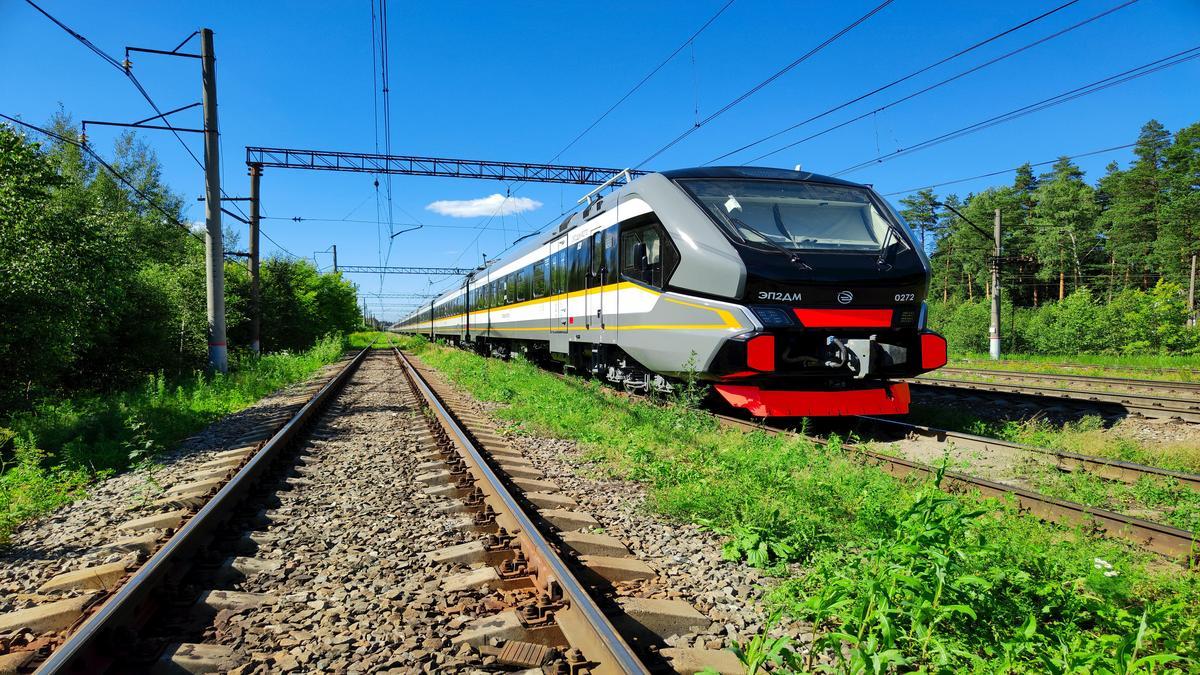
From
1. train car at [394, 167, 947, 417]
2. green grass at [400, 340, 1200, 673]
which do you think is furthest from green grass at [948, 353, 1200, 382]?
green grass at [400, 340, 1200, 673]

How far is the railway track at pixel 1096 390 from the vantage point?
9.24m

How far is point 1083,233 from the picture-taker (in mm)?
49062

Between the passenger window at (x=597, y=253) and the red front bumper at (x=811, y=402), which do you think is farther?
the passenger window at (x=597, y=253)

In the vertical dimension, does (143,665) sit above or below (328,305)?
below

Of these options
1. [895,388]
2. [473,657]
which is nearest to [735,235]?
[895,388]

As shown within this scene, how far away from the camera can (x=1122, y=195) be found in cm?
4438

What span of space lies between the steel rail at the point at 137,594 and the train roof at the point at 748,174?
6.04 meters

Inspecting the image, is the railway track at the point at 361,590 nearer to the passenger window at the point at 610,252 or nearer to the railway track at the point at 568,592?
the railway track at the point at 568,592

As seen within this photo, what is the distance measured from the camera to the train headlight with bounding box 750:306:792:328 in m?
7.00

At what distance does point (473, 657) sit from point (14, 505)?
433cm

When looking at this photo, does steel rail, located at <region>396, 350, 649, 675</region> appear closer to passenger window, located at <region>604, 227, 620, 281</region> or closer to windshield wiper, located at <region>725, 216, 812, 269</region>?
windshield wiper, located at <region>725, 216, 812, 269</region>

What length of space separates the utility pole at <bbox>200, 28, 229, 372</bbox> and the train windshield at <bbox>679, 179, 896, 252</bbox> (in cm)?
1061

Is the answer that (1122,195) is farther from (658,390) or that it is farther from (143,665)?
(143,665)

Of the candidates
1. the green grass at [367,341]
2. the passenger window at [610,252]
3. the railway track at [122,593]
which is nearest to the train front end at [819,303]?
the passenger window at [610,252]
